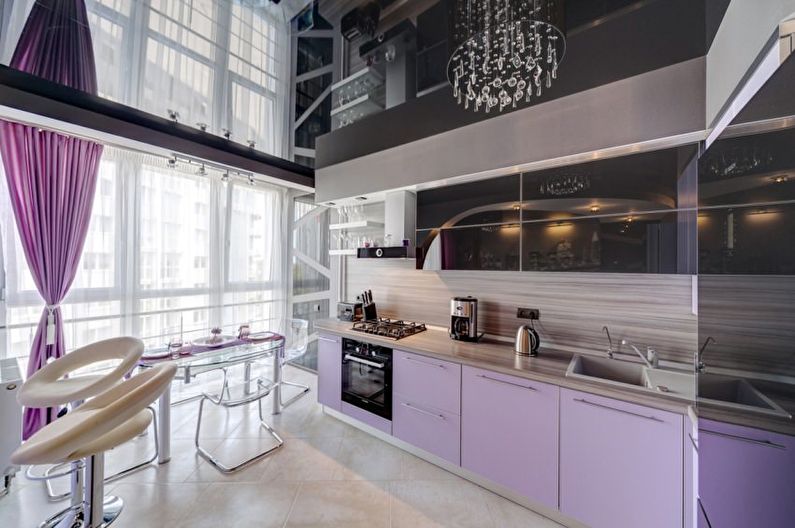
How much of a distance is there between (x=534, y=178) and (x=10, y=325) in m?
4.19

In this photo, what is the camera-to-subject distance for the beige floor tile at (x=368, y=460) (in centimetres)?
211

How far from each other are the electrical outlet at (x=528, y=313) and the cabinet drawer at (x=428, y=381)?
71 centimetres

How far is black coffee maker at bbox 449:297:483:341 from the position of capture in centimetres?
235

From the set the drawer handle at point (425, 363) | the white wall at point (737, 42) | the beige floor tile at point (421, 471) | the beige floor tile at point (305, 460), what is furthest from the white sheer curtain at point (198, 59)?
the white wall at point (737, 42)

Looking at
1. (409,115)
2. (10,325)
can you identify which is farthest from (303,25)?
(10,325)

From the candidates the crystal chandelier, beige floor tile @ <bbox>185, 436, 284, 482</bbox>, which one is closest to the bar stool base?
beige floor tile @ <bbox>185, 436, 284, 482</bbox>

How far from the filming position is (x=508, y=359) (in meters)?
1.92

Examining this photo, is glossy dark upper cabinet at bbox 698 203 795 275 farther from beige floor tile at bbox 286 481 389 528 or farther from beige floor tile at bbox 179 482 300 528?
beige floor tile at bbox 179 482 300 528

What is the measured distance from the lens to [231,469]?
2109 millimetres

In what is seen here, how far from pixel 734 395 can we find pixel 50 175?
174 inches

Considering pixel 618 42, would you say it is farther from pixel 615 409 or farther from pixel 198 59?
pixel 198 59

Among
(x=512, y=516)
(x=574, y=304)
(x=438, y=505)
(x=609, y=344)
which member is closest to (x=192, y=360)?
(x=438, y=505)

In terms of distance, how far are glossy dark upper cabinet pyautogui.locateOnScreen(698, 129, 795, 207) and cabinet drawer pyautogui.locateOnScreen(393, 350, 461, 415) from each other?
62.2 inches

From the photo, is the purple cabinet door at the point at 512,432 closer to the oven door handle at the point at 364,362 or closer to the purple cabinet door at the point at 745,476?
the purple cabinet door at the point at 745,476
